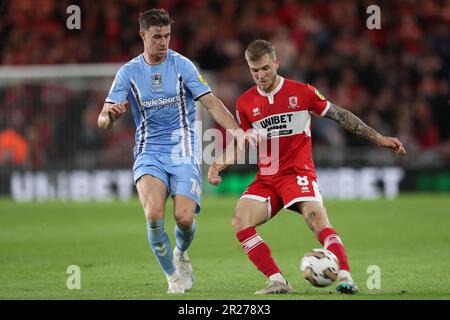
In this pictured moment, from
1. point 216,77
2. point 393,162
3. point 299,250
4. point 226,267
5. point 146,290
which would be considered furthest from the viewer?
point 216,77

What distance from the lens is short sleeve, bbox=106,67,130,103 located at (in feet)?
27.6

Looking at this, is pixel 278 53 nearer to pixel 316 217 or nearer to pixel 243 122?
pixel 243 122

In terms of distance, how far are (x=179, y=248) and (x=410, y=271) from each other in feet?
7.88

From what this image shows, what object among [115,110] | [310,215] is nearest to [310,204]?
[310,215]

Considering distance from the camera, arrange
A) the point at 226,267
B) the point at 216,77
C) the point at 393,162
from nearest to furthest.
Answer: the point at 226,267, the point at 393,162, the point at 216,77

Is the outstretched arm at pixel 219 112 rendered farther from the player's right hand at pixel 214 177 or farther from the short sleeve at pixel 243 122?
the player's right hand at pixel 214 177

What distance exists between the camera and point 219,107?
8539mm

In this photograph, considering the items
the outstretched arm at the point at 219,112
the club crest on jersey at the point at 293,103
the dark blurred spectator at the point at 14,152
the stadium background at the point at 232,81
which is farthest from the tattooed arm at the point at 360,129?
the dark blurred spectator at the point at 14,152

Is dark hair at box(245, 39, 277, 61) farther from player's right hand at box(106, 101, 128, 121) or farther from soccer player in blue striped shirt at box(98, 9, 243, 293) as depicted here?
player's right hand at box(106, 101, 128, 121)

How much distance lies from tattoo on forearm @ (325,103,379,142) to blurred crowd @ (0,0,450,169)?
12219 millimetres

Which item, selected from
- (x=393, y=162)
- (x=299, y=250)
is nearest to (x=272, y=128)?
(x=299, y=250)

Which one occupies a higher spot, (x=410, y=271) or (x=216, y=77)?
(x=216, y=77)

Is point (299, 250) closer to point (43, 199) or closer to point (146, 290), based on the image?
point (146, 290)

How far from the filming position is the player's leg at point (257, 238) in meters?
7.95
